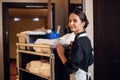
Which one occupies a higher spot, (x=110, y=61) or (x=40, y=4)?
(x=40, y=4)

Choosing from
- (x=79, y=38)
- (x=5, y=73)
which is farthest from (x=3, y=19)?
(x=79, y=38)

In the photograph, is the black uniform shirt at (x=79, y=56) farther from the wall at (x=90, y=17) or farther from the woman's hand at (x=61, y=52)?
the wall at (x=90, y=17)

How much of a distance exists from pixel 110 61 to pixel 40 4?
6.78ft

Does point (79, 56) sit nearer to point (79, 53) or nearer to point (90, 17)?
point (79, 53)

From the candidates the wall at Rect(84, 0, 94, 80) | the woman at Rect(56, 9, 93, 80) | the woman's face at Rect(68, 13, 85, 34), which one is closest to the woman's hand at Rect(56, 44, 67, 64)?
the woman at Rect(56, 9, 93, 80)

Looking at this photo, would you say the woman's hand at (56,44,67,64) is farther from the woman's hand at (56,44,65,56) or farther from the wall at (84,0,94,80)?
the wall at (84,0,94,80)

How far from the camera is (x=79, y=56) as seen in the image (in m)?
1.55

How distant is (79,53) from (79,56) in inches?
0.8

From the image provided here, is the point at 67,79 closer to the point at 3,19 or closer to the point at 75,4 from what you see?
the point at 75,4

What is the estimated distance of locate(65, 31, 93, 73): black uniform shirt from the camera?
1.55 m

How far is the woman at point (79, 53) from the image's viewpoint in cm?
156

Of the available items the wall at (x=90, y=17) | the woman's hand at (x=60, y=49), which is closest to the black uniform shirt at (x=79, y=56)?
the woman's hand at (x=60, y=49)

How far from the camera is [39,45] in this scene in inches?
77.1

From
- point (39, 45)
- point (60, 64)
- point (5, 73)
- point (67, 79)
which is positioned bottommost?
point (5, 73)
